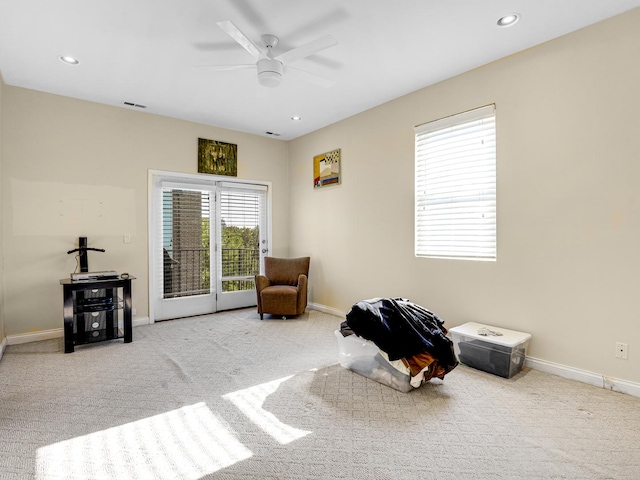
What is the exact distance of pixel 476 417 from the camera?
88.9 inches

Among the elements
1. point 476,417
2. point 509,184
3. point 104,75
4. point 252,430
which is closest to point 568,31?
point 509,184

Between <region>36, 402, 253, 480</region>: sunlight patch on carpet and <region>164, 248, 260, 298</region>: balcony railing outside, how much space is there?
9.42 feet

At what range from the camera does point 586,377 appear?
2721 mm

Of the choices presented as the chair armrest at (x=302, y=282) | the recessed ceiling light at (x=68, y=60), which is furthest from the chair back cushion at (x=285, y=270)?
the recessed ceiling light at (x=68, y=60)

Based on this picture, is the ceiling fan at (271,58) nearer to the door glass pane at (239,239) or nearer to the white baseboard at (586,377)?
the door glass pane at (239,239)

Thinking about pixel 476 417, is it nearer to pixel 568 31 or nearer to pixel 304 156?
pixel 568 31

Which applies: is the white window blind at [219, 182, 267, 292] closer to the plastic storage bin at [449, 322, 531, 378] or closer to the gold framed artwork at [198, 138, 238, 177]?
the gold framed artwork at [198, 138, 238, 177]

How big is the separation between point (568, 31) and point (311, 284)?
166 inches

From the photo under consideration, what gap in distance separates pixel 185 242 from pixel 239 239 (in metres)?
0.85

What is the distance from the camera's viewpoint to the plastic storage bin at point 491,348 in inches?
111

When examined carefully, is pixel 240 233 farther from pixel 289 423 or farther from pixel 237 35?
pixel 289 423

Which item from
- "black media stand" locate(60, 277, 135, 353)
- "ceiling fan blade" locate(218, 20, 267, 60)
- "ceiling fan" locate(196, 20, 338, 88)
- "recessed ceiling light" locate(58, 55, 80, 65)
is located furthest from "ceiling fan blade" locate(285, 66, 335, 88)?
"black media stand" locate(60, 277, 135, 353)

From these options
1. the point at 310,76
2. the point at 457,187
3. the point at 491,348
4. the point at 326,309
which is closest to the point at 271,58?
the point at 310,76

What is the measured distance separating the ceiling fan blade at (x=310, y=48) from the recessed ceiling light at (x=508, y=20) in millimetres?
1287
